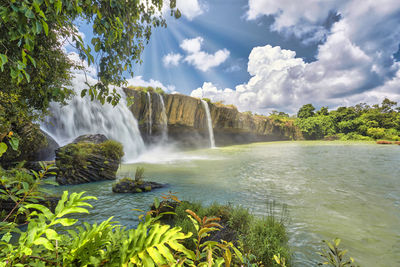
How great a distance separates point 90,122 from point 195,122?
15.0 metres

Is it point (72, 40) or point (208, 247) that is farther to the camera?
point (72, 40)

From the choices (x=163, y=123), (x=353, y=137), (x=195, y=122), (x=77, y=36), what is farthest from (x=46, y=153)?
(x=353, y=137)

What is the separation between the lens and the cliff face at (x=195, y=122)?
70.1 ft

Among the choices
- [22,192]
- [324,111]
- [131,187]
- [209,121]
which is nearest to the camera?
[22,192]

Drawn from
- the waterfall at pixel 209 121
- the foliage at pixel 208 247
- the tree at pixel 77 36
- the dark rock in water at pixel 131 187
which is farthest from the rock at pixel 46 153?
the waterfall at pixel 209 121

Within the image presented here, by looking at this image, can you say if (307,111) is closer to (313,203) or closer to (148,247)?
(313,203)

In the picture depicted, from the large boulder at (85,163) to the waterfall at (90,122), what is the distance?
19.1 ft

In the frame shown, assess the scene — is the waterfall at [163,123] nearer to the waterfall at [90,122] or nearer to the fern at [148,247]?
the waterfall at [90,122]

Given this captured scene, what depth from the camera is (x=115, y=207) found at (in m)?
4.71

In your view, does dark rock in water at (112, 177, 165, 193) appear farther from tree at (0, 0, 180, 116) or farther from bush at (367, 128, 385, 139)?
bush at (367, 128, 385, 139)

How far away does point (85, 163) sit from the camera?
745 cm

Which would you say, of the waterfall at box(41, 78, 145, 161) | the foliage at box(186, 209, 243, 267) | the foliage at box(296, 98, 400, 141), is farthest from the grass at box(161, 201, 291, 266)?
the foliage at box(296, 98, 400, 141)

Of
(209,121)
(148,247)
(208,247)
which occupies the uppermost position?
(209,121)

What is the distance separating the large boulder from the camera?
7039 millimetres
